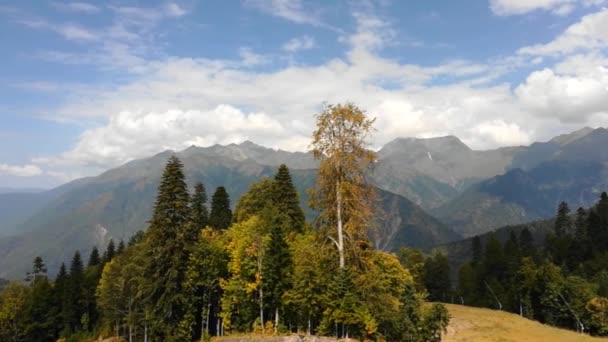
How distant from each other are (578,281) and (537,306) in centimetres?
1208

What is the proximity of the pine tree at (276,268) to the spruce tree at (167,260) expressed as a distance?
1003 cm

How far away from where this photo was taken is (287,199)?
63156mm

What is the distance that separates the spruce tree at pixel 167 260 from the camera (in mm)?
47156

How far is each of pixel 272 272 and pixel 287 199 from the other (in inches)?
776

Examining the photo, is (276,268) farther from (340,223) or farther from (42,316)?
(42,316)

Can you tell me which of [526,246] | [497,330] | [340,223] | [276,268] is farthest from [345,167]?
[526,246]

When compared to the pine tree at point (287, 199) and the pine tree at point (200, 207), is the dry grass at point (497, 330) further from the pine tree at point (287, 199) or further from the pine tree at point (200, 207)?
the pine tree at point (200, 207)

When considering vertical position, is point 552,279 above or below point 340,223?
below

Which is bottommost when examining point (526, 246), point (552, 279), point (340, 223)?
point (552, 279)


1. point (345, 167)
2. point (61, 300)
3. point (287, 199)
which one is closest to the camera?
point (345, 167)

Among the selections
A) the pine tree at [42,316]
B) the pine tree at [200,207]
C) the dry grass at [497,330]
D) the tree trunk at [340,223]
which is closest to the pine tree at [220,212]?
the pine tree at [200,207]

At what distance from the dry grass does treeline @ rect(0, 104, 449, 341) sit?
11.7 meters

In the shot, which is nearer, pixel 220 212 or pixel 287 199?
pixel 287 199

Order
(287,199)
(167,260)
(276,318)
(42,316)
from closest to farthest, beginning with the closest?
(276,318)
(167,260)
(287,199)
(42,316)
